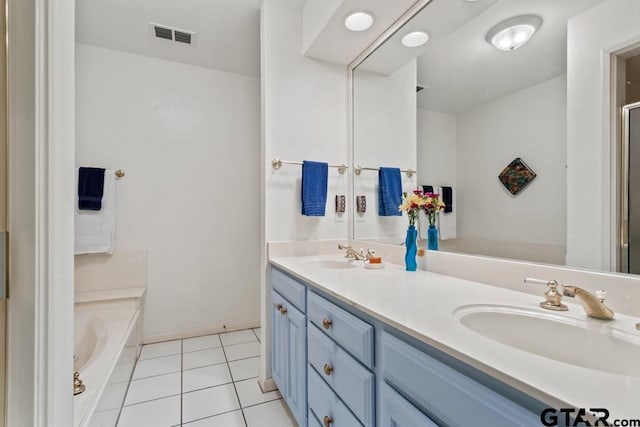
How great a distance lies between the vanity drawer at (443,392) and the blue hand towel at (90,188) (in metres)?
2.58

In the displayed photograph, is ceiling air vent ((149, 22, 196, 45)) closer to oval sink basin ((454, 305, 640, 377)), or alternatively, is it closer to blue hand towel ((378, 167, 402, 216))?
blue hand towel ((378, 167, 402, 216))

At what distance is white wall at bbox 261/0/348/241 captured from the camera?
201 centimetres

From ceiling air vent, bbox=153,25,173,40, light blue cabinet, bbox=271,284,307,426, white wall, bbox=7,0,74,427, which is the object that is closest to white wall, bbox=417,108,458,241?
light blue cabinet, bbox=271,284,307,426

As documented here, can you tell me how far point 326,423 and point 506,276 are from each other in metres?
0.92

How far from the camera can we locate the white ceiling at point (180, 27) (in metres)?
2.05

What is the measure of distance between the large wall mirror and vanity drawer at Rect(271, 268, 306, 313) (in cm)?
72

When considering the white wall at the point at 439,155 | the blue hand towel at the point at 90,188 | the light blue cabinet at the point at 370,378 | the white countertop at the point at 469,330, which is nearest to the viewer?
the white countertop at the point at 469,330

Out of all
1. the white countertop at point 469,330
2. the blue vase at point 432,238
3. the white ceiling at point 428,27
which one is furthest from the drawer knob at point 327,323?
the white ceiling at point 428,27

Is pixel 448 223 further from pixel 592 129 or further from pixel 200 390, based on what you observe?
pixel 200 390

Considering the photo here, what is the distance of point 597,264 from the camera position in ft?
3.14

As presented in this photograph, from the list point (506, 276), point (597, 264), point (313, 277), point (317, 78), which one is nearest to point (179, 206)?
point (317, 78)

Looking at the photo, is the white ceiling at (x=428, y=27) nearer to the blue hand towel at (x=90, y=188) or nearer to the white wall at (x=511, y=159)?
the white wall at (x=511, y=159)

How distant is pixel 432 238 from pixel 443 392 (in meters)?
0.97

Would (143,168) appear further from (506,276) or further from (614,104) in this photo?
(614,104)
